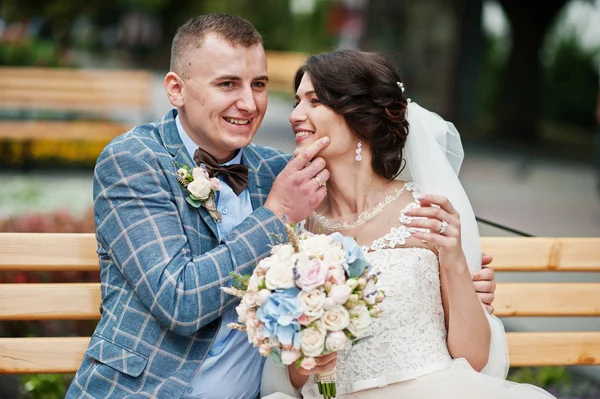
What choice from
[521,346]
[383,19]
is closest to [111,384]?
[521,346]

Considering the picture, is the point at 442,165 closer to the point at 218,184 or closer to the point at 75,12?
the point at 218,184

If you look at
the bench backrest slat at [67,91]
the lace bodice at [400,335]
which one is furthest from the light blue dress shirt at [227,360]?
the bench backrest slat at [67,91]

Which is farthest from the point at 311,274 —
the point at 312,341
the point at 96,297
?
the point at 96,297

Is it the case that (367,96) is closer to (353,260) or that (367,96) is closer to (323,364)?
(353,260)

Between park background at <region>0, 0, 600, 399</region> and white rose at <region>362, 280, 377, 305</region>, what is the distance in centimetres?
148

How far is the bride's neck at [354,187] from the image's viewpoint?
11.5 ft

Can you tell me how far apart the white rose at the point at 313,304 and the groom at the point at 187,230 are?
0.44 m

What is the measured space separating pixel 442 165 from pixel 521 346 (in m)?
1.08

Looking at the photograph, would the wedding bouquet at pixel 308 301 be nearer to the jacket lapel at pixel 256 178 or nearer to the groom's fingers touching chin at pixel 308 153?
the groom's fingers touching chin at pixel 308 153

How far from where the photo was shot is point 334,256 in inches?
104

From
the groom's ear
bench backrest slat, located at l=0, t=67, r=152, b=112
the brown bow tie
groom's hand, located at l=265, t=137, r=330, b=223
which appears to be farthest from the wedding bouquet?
bench backrest slat, located at l=0, t=67, r=152, b=112

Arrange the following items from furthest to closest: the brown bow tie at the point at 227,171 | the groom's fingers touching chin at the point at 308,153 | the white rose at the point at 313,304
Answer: the brown bow tie at the point at 227,171, the groom's fingers touching chin at the point at 308,153, the white rose at the point at 313,304

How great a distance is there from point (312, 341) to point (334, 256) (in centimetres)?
29

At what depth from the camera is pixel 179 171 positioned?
318cm
